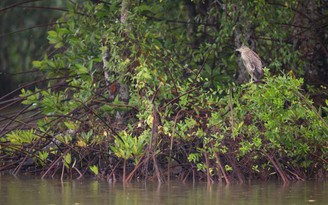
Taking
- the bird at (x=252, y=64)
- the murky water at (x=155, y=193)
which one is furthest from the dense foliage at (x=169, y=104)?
the murky water at (x=155, y=193)

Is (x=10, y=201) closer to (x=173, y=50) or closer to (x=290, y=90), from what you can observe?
(x=290, y=90)

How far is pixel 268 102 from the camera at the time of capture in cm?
1039

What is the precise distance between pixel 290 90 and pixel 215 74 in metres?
2.22

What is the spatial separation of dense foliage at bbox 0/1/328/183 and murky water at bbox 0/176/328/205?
403 millimetres

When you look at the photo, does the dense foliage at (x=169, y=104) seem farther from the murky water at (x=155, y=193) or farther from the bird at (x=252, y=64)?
the murky water at (x=155, y=193)

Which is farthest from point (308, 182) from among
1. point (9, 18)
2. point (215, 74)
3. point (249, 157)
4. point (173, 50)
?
point (9, 18)

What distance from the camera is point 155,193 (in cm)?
937

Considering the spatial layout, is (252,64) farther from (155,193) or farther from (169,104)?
(155,193)

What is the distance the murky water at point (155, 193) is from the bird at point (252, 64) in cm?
172

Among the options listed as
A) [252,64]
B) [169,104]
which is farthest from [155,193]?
→ [252,64]

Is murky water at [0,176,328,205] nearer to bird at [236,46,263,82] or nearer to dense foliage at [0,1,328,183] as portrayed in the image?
dense foliage at [0,1,328,183]

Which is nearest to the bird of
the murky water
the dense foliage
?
the dense foliage

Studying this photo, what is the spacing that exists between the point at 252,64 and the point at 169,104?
3.97 ft

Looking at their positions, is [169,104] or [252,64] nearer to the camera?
[169,104]
